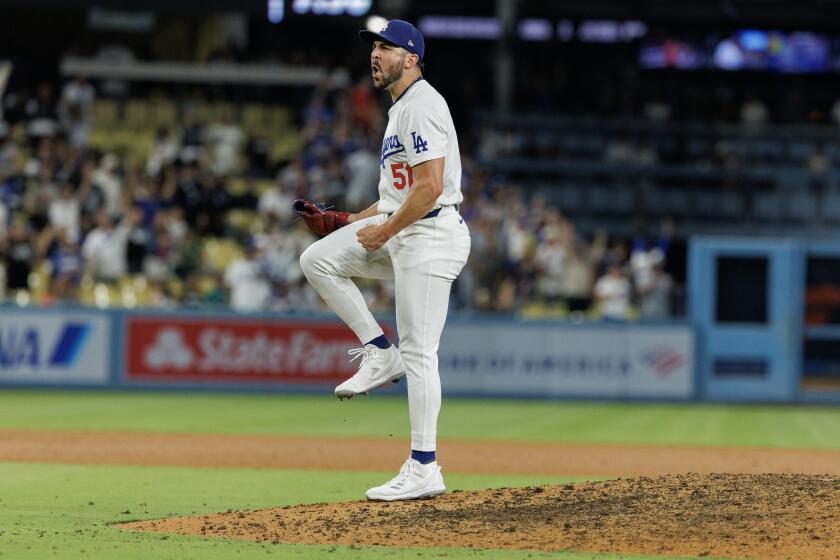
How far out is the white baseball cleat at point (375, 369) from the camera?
22.3ft

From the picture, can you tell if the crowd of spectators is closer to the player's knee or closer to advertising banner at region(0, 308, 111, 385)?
advertising banner at region(0, 308, 111, 385)

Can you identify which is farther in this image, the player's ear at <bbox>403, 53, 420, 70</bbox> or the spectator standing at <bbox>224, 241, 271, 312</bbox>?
the spectator standing at <bbox>224, 241, 271, 312</bbox>

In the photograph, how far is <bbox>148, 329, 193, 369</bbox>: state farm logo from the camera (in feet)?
61.5

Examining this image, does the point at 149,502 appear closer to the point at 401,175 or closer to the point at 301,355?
the point at 401,175

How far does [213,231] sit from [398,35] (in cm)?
1431

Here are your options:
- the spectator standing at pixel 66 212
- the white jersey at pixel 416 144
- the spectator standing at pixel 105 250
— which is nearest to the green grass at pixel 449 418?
the spectator standing at pixel 105 250

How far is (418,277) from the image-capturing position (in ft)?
22.1

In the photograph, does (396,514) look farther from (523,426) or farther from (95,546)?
(523,426)

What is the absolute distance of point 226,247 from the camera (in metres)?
20.3

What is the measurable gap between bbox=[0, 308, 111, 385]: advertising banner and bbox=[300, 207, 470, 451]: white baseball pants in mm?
12343

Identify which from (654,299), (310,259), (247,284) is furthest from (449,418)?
(310,259)

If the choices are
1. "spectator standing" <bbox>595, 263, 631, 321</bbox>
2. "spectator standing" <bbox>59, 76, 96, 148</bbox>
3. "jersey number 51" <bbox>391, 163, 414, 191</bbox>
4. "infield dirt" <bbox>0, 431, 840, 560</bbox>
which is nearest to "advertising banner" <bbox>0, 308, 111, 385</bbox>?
"spectator standing" <bbox>59, 76, 96, 148</bbox>

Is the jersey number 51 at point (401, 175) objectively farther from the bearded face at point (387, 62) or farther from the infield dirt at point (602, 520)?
the infield dirt at point (602, 520)

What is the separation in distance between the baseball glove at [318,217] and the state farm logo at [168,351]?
1202 centimetres
